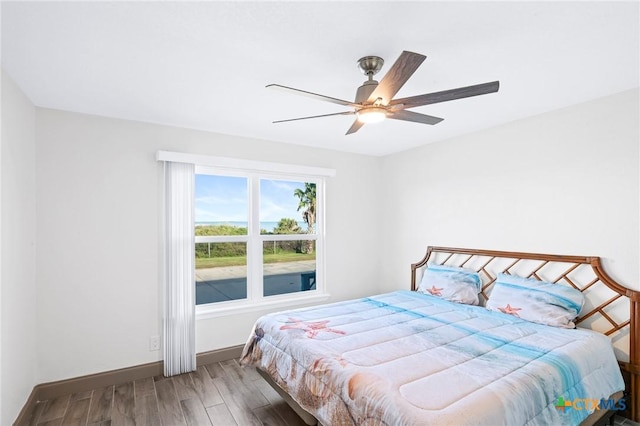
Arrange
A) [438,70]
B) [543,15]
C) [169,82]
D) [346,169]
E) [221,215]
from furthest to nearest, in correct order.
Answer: [346,169], [221,215], [169,82], [438,70], [543,15]

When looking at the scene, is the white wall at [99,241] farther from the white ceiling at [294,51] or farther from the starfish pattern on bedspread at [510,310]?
the starfish pattern on bedspread at [510,310]

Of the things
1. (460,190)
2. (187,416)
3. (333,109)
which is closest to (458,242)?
(460,190)

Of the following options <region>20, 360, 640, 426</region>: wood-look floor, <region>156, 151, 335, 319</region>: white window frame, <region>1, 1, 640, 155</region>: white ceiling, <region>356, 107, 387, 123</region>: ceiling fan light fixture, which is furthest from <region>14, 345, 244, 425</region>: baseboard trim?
<region>356, 107, 387, 123</region>: ceiling fan light fixture

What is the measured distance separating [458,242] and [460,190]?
60 centimetres

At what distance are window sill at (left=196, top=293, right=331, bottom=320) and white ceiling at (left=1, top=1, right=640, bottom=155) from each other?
2007 mm

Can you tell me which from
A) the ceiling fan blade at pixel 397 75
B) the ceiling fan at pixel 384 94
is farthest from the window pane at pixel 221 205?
the ceiling fan blade at pixel 397 75

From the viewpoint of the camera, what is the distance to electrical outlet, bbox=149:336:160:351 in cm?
307

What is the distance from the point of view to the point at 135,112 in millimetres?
2857

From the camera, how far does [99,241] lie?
2.90 meters

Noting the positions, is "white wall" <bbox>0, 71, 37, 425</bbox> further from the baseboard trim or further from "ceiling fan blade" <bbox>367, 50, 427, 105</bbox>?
"ceiling fan blade" <bbox>367, 50, 427, 105</bbox>

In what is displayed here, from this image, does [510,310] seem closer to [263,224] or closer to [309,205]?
[309,205]

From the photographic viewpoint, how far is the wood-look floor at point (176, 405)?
2359mm

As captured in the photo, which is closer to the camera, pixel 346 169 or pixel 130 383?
pixel 130 383

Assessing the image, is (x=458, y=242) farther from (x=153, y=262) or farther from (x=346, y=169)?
(x=153, y=262)
